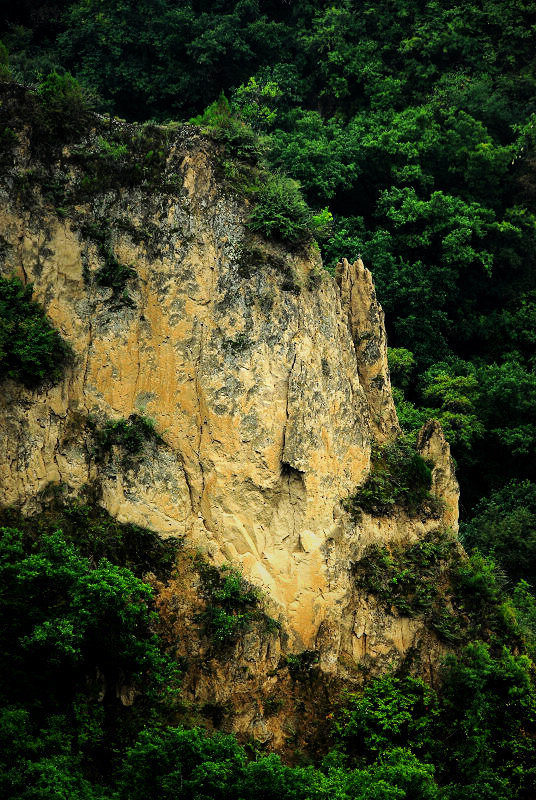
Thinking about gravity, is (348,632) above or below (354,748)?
above

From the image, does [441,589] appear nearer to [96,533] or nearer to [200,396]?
[200,396]

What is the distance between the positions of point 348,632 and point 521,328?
1693 centimetres

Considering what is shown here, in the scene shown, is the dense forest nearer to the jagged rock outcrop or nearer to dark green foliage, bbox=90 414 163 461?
the jagged rock outcrop

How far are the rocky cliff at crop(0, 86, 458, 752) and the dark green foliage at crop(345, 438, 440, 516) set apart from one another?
242 mm

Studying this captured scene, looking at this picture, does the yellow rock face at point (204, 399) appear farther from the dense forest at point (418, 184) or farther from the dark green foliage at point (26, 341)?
the dense forest at point (418, 184)

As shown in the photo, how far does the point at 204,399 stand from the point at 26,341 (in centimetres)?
344

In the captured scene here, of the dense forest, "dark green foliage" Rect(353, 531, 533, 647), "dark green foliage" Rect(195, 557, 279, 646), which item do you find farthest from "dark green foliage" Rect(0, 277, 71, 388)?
"dark green foliage" Rect(353, 531, 533, 647)

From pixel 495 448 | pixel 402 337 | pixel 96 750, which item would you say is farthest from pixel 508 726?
pixel 402 337

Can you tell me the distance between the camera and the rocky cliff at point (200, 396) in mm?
18891

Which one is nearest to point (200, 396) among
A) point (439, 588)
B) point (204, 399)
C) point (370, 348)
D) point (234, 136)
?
point (204, 399)

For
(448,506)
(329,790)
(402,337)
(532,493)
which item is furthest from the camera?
(402,337)

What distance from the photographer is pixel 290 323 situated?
1964cm

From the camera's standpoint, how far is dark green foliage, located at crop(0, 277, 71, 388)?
1877 cm

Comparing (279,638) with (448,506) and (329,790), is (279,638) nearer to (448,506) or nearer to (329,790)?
(329,790)
